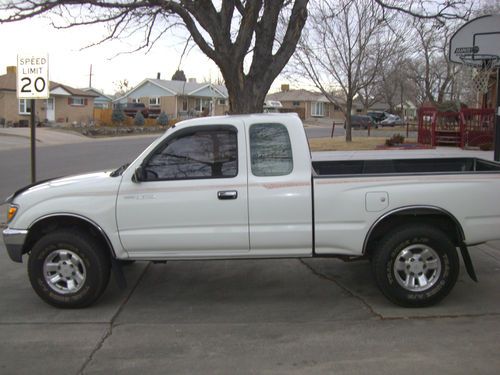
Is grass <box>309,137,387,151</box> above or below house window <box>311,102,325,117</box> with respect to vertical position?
below

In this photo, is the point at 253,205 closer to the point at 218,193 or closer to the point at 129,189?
the point at 218,193

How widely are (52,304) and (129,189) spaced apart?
1.38 meters

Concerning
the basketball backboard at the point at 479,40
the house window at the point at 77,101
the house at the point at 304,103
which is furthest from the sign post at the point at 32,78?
the house at the point at 304,103

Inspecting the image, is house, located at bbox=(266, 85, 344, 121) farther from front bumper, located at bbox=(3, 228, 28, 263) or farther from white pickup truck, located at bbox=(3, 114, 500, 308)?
front bumper, located at bbox=(3, 228, 28, 263)

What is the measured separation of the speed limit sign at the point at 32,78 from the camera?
9.14 meters

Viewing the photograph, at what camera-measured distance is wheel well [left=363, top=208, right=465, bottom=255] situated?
17.1ft

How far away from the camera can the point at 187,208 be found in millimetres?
5195

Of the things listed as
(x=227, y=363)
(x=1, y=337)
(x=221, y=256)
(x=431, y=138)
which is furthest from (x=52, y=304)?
(x=431, y=138)

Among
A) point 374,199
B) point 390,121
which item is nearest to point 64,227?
point 374,199

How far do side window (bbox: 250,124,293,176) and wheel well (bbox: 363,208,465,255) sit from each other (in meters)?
1.02

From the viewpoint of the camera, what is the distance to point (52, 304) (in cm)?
539

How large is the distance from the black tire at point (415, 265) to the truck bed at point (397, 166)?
1.46 meters

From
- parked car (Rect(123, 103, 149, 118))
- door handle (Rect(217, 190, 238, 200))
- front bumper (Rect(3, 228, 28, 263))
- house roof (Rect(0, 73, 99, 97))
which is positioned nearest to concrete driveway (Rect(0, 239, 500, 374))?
front bumper (Rect(3, 228, 28, 263))

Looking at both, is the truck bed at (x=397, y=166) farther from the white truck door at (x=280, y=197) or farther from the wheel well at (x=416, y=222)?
the white truck door at (x=280, y=197)
